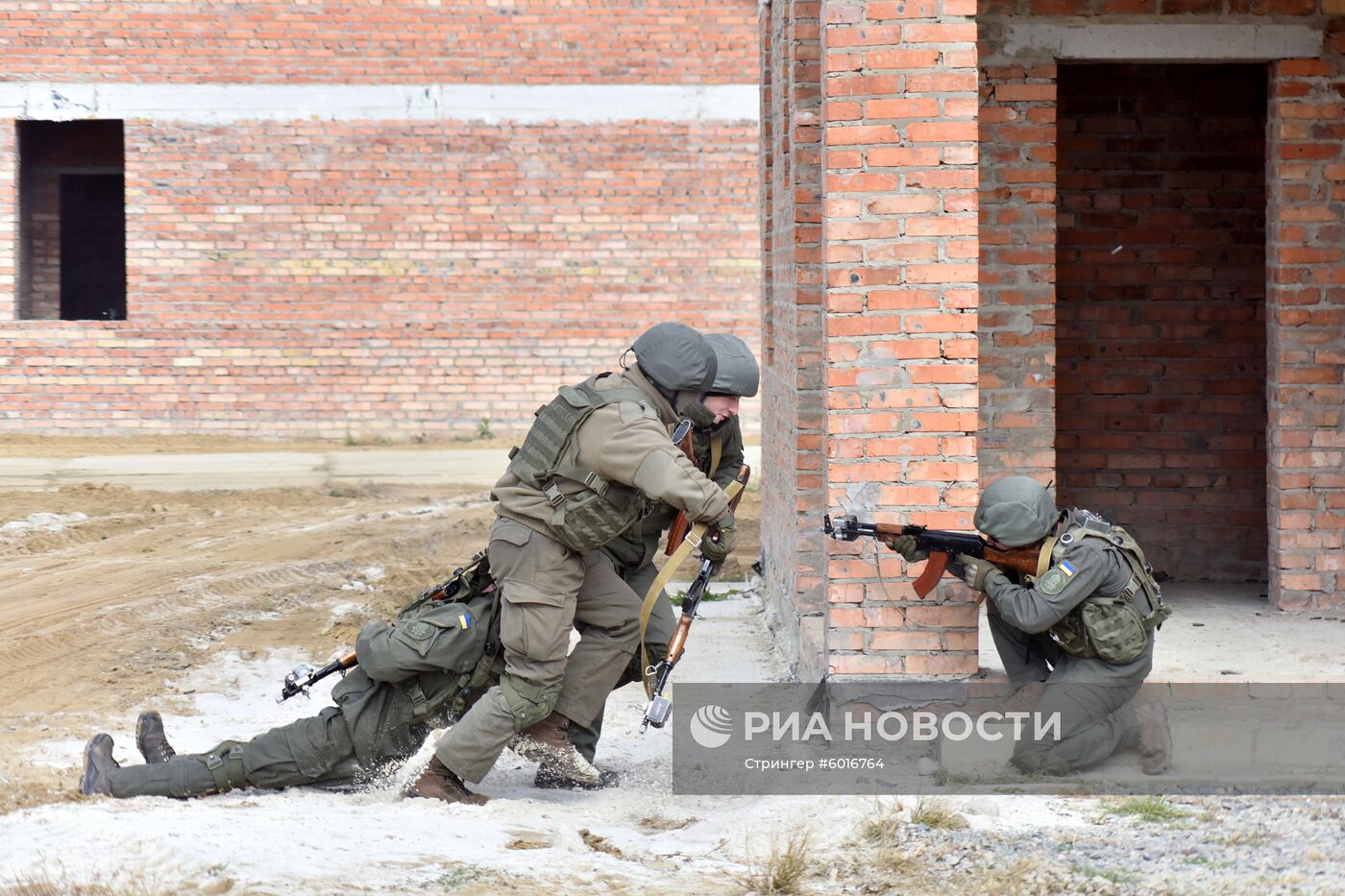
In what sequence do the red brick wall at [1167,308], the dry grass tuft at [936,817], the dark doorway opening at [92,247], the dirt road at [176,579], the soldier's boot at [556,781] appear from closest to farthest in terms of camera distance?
the dry grass tuft at [936,817], the soldier's boot at [556,781], the dirt road at [176,579], the red brick wall at [1167,308], the dark doorway opening at [92,247]

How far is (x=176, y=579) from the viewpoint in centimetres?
839

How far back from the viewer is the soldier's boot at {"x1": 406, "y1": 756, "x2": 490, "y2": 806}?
14.9ft

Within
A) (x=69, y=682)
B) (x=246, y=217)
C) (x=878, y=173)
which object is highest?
(x=246, y=217)

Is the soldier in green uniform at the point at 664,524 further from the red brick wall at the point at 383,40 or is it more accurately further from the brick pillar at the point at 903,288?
the red brick wall at the point at 383,40

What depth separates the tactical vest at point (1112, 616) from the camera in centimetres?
464

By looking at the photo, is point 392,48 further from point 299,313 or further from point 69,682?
point 69,682

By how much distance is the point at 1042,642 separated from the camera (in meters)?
4.98

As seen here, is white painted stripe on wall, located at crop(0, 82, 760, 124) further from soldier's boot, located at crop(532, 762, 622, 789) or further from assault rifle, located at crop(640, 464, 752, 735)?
soldier's boot, located at crop(532, 762, 622, 789)

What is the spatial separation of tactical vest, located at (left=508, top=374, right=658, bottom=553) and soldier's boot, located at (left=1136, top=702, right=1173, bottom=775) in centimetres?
182

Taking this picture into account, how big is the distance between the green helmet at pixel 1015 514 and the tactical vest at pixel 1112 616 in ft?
0.37

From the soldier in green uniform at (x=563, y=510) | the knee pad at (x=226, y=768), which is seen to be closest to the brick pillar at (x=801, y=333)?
the soldier in green uniform at (x=563, y=510)

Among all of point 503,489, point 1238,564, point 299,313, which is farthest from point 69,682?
point 299,313

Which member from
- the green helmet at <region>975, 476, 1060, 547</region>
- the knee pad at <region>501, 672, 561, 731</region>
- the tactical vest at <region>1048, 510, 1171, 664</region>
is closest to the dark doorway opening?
the knee pad at <region>501, 672, 561, 731</region>

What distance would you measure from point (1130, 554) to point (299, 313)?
1056 cm
